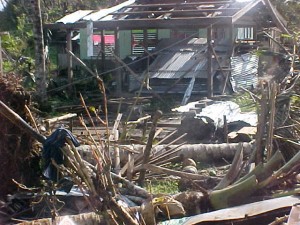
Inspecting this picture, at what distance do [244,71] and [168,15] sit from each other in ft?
9.55

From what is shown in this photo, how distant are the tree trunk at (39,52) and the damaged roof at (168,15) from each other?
1.81 m

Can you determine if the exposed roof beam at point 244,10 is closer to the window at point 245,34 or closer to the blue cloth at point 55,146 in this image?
the window at point 245,34

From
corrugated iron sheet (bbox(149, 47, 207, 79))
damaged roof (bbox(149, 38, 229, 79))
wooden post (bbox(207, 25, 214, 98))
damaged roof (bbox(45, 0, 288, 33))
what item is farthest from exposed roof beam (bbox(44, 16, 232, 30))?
corrugated iron sheet (bbox(149, 47, 207, 79))

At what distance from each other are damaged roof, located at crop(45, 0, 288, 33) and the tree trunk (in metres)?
1.81

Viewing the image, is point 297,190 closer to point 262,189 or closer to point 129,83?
point 262,189

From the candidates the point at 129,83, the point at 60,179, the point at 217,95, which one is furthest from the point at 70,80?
the point at 60,179

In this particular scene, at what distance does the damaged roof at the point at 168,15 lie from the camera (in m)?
16.1

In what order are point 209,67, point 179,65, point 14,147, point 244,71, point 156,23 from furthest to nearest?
point 244,71 → point 179,65 → point 156,23 → point 209,67 → point 14,147

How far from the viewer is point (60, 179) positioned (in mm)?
7066

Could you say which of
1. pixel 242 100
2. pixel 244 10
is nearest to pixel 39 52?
pixel 242 100

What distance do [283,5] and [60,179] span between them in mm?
18315

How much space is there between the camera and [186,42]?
19609 millimetres

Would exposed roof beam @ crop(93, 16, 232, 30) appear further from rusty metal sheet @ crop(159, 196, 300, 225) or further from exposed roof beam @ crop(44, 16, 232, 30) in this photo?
rusty metal sheet @ crop(159, 196, 300, 225)

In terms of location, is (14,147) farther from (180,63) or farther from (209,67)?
(180,63)
